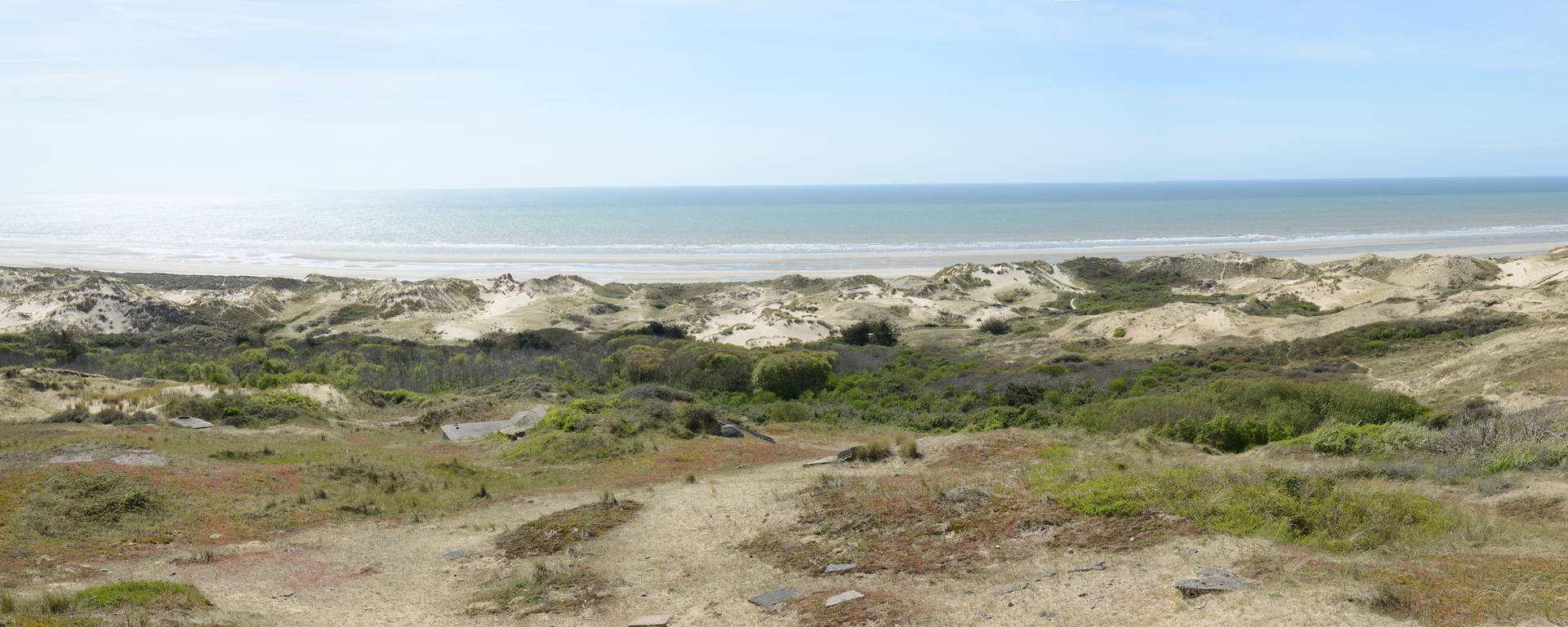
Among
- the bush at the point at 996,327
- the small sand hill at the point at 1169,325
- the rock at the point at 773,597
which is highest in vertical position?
the rock at the point at 773,597

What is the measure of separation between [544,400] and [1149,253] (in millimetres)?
70754

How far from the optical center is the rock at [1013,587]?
8758 millimetres

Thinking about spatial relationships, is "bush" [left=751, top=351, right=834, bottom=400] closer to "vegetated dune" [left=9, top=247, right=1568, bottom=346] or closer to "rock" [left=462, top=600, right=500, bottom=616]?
"vegetated dune" [left=9, top=247, right=1568, bottom=346]

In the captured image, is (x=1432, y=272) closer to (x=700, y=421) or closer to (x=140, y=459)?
(x=700, y=421)

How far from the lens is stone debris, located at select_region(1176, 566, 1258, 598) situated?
783cm

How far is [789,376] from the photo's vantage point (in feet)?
96.8

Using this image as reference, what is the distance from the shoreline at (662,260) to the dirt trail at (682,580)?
53.8 meters

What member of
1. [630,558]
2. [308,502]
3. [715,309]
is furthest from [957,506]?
[715,309]

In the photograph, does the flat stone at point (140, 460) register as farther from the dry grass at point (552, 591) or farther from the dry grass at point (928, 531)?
the dry grass at point (928, 531)

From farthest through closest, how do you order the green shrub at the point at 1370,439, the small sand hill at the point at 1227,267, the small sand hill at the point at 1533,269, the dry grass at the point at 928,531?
1. the small sand hill at the point at 1227,267
2. the small sand hill at the point at 1533,269
3. the green shrub at the point at 1370,439
4. the dry grass at the point at 928,531

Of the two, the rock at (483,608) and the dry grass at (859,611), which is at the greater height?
the dry grass at (859,611)

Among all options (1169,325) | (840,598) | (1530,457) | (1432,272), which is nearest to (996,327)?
(1169,325)

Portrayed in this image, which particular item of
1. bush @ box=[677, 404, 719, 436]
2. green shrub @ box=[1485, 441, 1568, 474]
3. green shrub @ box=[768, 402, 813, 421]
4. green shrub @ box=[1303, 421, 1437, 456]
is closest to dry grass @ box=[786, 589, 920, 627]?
green shrub @ box=[1485, 441, 1568, 474]

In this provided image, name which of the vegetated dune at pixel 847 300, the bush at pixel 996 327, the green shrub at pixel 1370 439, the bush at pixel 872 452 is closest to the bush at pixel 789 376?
the vegetated dune at pixel 847 300
